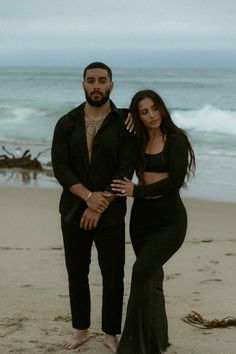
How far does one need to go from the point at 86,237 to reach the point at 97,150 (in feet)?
2.00

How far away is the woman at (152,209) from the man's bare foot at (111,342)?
0.34m

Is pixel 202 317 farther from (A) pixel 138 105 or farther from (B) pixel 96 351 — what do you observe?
(A) pixel 138 105

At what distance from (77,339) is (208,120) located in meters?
23.0

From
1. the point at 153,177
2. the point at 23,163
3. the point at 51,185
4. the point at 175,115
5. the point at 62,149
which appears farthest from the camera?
the point at 175,115

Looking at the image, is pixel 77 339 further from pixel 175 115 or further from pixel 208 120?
pixel 175 115

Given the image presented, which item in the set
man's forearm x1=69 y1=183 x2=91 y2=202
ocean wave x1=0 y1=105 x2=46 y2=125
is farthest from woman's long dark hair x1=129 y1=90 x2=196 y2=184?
ocean wave x1=0 y1=105 x2=46 y2=125

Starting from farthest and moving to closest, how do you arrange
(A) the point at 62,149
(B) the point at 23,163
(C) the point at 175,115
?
(C) the point at 175,115
(B) the point at 23,163
(A) the point at 62,149

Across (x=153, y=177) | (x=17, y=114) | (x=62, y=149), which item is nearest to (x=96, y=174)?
(x=62, y=149)

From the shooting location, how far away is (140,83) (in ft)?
166

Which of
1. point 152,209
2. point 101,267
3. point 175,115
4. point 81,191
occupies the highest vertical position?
point 81,191

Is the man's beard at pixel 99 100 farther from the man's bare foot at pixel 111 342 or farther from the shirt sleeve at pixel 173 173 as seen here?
the man's bare foot at pixel 111 342

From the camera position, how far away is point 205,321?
535 centimetres

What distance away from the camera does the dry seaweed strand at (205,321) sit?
522 cm

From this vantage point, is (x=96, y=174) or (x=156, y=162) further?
(x=96, y=174)
